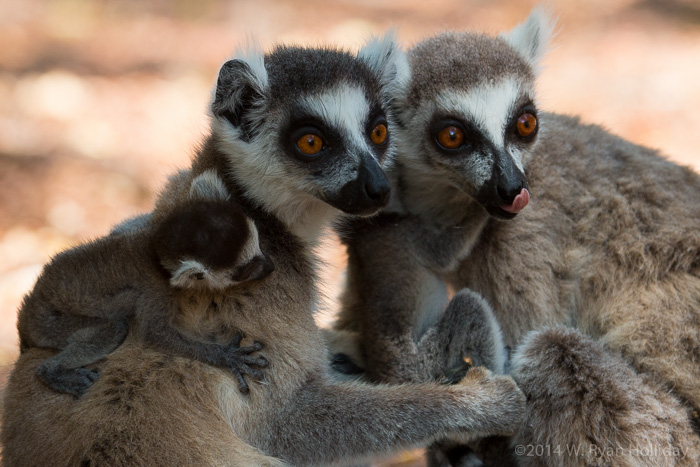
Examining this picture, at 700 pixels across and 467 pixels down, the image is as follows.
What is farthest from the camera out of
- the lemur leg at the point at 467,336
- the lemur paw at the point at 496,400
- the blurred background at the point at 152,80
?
the blurred background at the point at 152,80

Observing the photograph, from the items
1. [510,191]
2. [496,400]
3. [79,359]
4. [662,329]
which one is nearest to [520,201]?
[510,191]

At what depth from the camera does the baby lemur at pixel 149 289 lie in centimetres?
400

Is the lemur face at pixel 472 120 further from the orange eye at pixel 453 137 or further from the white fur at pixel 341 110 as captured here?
the white fur at pixel 341 110

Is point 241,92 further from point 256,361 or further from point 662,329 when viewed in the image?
point 662,329

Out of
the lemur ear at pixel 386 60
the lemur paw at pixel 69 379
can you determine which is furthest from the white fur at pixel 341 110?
the lemur paw at pixel 69 379

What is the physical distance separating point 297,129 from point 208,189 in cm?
71

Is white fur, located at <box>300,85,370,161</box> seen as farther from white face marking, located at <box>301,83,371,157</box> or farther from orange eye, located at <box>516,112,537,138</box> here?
orange eye, located at <box>516,112,537,138</box>

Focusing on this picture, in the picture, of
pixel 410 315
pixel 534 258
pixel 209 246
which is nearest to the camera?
pixel 209 246

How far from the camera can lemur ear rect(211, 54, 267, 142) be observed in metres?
4.50

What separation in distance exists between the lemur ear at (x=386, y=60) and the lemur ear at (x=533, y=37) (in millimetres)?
984

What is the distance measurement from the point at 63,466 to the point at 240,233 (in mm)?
1530

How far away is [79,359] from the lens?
408 cm

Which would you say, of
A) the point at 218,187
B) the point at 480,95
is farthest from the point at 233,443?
the point at 480,95

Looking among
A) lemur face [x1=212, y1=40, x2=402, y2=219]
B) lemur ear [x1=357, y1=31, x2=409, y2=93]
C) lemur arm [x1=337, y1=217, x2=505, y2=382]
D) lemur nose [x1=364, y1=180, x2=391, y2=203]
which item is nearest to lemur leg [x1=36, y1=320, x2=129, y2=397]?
lemur face [x1=212, y1=40, x2=402, y2=219]
